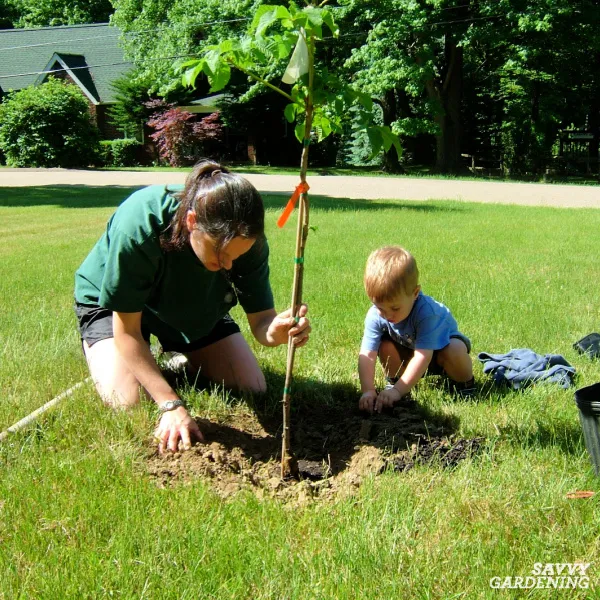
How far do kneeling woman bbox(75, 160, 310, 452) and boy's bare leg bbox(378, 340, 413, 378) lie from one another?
0.70m

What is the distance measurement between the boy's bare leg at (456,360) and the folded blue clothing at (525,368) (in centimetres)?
25

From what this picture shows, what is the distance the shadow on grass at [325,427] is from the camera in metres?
3.28

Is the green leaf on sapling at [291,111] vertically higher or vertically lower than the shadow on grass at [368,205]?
higher

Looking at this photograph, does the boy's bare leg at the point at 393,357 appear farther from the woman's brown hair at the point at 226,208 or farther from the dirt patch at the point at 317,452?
the woman's brown hair at the point at 226,208

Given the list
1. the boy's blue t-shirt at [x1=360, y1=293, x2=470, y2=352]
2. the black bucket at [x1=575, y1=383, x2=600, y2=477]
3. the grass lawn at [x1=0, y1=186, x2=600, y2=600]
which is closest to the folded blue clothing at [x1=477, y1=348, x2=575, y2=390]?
the grass lawn at [x1=0, y1=186, x2=600, y2=600]

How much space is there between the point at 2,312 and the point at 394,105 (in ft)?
94.6

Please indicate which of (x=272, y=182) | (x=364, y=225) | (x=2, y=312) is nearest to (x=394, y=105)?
(x=272, y=182)

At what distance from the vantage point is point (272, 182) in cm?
2450

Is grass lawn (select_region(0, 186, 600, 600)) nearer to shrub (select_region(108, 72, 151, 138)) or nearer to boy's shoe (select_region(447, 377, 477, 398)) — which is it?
boy's shoe (select_region(447, 377, 477, 398))

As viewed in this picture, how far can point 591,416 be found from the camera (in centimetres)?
269

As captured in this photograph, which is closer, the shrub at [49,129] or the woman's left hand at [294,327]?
the woman's left hand at [294,327]

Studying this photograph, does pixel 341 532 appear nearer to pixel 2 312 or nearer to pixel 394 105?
pixel 2 312

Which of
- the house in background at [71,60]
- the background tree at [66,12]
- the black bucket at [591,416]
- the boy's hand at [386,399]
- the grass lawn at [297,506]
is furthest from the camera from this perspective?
the background tree at [66,12]

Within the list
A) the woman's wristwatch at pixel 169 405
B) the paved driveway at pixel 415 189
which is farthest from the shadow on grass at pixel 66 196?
the woman's wristwatch at pixel 169 405
